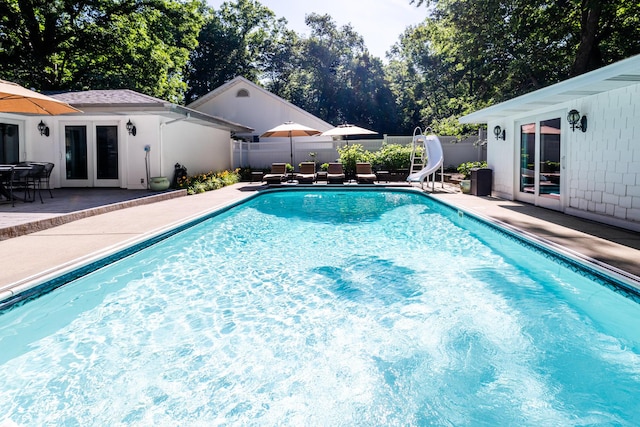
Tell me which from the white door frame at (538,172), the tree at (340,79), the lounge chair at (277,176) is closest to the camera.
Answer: the white door frame at (538,172)

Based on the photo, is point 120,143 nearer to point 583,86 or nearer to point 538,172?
point 538,172

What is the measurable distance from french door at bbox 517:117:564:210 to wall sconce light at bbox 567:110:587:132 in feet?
1.97

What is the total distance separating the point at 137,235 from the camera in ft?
20.9

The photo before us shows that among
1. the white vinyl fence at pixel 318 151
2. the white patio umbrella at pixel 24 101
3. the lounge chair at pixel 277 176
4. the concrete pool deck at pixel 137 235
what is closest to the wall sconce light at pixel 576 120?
the concrete pool deck at pixel 137 235

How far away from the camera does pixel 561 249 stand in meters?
5.32

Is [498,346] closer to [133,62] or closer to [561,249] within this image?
[561,249]

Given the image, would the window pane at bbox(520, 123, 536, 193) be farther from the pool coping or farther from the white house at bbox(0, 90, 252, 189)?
the white house at bbox(0, 90, 252, 189)

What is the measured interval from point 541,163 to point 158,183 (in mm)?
10320

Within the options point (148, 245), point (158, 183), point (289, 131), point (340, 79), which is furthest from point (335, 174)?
point (340, 79)

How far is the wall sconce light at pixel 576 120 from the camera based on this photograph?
26.1 feet

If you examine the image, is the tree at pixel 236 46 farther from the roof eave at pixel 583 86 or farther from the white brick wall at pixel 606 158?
the white brick wall at pixel 606 158

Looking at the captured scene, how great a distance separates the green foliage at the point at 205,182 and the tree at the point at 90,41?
29.3 feet

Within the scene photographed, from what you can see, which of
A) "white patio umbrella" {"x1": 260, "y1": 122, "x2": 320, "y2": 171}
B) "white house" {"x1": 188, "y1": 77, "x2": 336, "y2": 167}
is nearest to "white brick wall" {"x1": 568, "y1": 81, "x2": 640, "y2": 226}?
"white patio umbrella" {"x1": 260, "y1": 122, "x2": 320, "y2": 171}

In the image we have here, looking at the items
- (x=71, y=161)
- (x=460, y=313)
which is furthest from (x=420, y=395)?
(x=71, y=161)
